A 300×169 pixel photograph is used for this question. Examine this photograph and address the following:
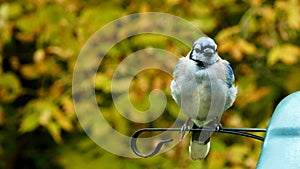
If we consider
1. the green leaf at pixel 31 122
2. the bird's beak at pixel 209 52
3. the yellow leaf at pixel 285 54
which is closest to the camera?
the bird's beak at pixel 209 52

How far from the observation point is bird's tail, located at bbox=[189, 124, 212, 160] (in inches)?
72.7

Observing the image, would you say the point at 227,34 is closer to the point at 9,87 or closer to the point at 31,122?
the point at 31,122

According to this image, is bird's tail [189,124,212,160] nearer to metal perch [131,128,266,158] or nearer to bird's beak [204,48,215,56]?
metal perch [131,128,266,158]

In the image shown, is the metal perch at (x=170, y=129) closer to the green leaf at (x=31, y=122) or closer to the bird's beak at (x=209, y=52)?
the bird's beak at (x=209, y=52)

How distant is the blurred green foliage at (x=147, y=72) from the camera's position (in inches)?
113

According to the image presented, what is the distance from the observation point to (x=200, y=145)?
72.7 inches

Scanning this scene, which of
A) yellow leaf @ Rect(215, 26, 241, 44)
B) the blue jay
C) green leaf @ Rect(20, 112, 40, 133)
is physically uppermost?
yellow leaf @ Rect(215, 26, 241, 44)

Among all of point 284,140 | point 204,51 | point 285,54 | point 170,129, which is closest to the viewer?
point 284,140

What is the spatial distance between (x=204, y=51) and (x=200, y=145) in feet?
0.86

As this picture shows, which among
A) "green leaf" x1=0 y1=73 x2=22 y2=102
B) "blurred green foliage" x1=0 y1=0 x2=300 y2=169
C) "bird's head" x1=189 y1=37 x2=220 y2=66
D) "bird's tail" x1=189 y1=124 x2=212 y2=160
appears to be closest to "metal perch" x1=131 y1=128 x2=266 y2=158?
"bird's tail" x1=189 y1=124 x2=212 y2=160

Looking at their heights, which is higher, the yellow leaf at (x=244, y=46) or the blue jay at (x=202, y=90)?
the yellow leaf at (x=244, y=46)

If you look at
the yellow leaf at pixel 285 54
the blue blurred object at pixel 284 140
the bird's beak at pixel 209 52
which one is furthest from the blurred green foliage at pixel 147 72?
the blue blurred object at pixel 284 140

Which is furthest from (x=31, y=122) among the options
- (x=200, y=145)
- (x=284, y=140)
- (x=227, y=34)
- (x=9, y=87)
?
(x=284, y=140)

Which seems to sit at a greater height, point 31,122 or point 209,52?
point 209,52
